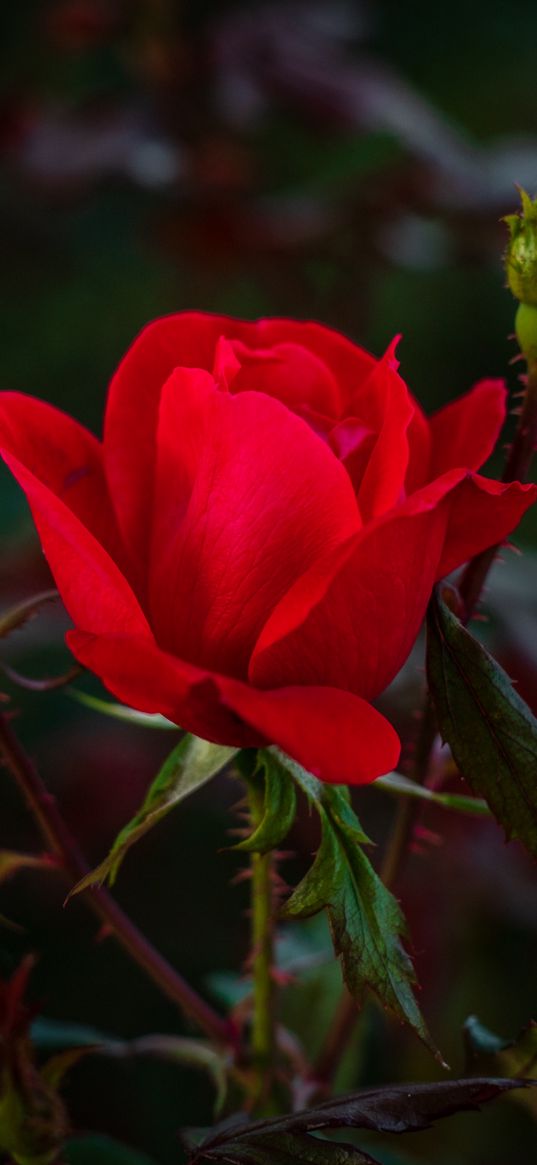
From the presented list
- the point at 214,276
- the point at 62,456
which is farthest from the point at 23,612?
the point at 214,276

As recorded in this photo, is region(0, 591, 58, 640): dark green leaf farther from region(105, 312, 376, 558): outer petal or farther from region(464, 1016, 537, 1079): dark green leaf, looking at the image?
region(464, 1016, 537, 1079): dark green leaf

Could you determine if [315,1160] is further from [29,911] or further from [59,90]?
[59,90]

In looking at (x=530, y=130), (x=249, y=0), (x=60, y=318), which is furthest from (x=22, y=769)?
(x=530, y=130)

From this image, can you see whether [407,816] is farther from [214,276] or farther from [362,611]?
[214,276]

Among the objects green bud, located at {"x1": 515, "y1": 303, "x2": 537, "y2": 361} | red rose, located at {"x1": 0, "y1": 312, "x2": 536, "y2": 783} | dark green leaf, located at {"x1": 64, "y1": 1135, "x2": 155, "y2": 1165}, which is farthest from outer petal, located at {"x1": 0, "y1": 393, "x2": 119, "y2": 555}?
dark green leaf, located at {"x1": 64, "y1": 1135, "x2": 155, "y2": 1165}

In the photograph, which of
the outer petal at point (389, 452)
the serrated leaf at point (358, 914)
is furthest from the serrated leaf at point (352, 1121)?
the outer petal at point (389, 452)
